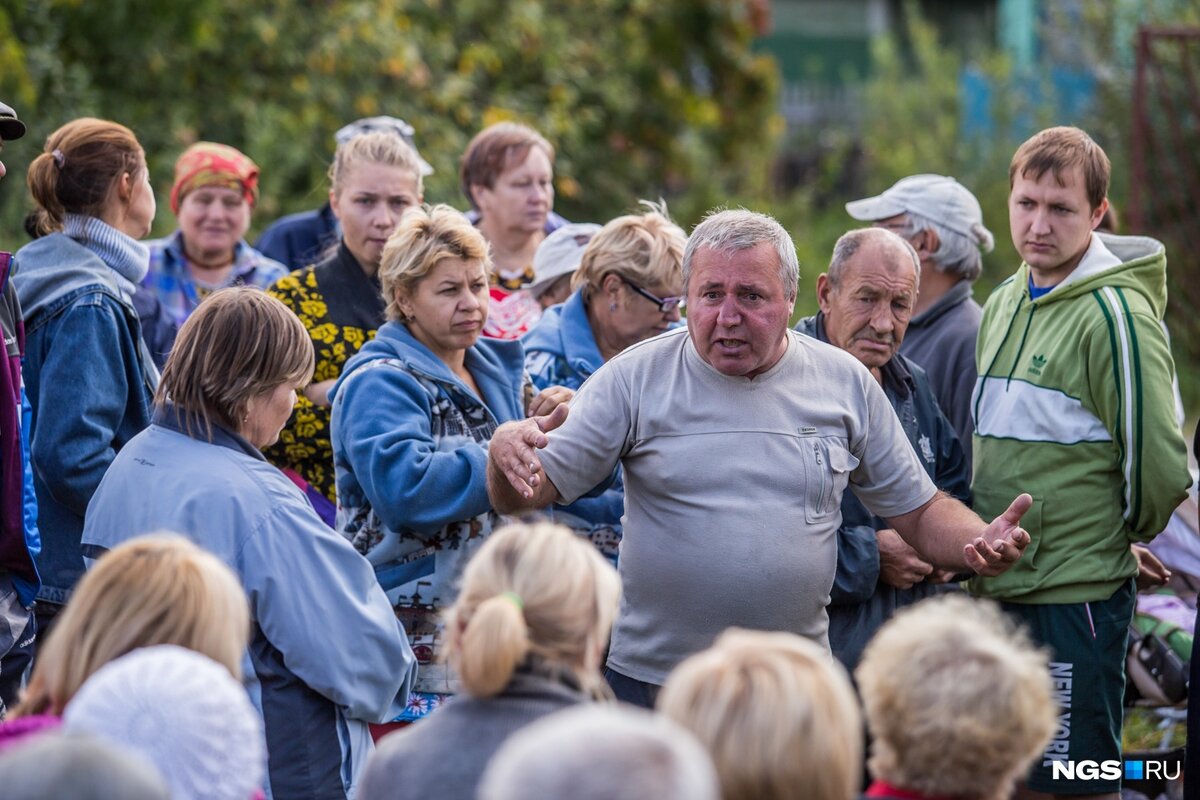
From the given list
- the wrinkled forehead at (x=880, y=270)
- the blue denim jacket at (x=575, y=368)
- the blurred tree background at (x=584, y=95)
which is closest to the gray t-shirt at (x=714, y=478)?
the wrinkled forehead at (x=880, y=270)

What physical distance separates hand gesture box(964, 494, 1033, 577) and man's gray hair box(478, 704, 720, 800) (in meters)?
2.00

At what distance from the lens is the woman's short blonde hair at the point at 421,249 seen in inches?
162

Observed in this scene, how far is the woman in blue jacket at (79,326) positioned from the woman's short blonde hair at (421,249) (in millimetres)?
728

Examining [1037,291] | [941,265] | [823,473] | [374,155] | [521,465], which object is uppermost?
[374,155]

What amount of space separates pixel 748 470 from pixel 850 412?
1.12ft

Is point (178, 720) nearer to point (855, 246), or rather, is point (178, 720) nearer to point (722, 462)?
point (722, 462)

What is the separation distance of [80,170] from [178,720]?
8.24 feet

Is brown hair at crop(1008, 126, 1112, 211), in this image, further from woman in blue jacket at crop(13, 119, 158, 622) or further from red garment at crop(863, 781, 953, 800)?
woman in blue jacket at crop(13, 119, 158, 622)

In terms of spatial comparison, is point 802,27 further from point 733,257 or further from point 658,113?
point 733,257

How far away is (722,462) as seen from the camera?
11.9 ft

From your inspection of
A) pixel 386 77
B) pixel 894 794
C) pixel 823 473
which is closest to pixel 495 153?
pixel 823 473

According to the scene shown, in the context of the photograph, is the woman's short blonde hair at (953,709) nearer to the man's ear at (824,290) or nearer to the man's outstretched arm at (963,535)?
the man's outstretched arm at (963,535)

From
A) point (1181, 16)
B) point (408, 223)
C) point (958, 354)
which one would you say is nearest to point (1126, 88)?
point (1181, 16)

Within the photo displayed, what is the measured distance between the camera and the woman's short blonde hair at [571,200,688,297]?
4621mm
